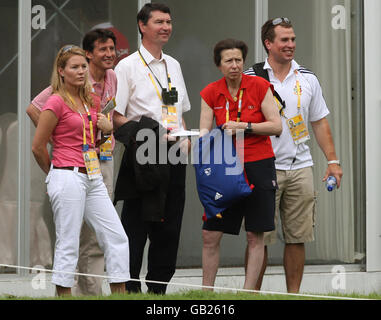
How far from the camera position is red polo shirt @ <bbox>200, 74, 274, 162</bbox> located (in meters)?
7.08

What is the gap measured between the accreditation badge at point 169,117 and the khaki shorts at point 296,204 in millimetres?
824

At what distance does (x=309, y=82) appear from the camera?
25.1 ft

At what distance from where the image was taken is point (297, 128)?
7.49m

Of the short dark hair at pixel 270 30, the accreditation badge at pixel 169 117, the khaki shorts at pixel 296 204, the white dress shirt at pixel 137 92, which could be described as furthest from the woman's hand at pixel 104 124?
the short dark hair at pixel 270 30

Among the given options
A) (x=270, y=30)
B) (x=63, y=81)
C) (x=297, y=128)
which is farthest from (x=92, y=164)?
(x=270, y=30)

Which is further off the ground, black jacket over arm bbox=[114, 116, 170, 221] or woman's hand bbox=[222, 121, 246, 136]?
woman's hand bbox=[222, 121, 246, 136]

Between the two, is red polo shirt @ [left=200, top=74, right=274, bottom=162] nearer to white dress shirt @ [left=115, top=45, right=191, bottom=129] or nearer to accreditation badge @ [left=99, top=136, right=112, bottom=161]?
white dress shirt @ [left=115, top=45, right=191, bottom=129]

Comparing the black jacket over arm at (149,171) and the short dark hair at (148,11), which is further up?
the short dark hair at (148,11)

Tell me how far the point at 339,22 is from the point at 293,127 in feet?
8.37

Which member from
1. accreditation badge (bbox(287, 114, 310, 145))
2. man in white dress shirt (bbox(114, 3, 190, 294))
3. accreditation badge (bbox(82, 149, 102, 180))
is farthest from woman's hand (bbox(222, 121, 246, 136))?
accreditation badge (bbox(82, 149, 102, 180))

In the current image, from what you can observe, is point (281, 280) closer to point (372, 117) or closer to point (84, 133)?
point (372, 117)

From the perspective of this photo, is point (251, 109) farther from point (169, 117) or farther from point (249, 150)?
point (169, 117)

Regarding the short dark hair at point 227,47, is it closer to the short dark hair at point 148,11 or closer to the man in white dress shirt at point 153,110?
the man in white dress shirt at point 153,110

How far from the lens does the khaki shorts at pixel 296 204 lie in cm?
752
